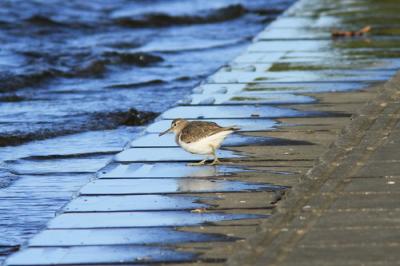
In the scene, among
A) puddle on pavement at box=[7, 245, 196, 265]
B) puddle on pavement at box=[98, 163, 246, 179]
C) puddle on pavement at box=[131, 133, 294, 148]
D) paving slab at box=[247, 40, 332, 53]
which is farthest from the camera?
paving slab at box=[247, 40, 332, 53]

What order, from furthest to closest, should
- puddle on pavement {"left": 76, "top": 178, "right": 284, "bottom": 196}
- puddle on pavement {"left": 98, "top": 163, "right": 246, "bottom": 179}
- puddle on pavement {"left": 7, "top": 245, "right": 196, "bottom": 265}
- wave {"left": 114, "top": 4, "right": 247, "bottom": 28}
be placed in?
1. wave {"left": 114, "top": 4, "right": 247, "bottom": 28}
2. puddle on pavement {"left": 98, "top": 163, "right": 246, "bottom": 179}
3. puddle on pavement {"left": 76, "top": 178, "right": 284, "bottom": 196}
4. puddle on pavement {"left": 7, "top": 245, "right": 196, "bottom": 265}

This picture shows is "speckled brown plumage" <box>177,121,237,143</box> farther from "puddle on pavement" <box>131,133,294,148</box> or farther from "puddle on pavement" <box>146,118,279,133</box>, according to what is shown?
"puddle on pavement" <box>146,118,279,133</box>

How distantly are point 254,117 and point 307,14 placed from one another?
832 centimetres

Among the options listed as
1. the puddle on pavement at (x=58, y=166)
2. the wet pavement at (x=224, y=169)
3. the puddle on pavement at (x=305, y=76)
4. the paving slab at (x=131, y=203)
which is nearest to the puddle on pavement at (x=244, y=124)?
the wet pavement at (x=224, y=169)

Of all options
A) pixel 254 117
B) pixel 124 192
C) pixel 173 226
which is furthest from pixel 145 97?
pixel 173 226

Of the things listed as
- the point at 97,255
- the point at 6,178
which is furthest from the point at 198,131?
the point at 97,255

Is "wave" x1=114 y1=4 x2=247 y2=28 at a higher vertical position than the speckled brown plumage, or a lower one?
lower

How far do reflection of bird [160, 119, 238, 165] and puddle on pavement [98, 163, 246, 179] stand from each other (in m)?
0.13

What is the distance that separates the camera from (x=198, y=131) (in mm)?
8953

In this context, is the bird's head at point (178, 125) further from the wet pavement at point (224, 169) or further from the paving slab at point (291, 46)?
the paving slab at point (291, 46)

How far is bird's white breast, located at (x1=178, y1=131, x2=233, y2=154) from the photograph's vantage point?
29.0 feet

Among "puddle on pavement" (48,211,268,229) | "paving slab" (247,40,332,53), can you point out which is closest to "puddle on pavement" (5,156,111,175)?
"puddle on pavement" (48,211,268,229)

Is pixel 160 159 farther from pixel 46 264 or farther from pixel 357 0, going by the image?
pixel 357 0

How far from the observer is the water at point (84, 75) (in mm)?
9766
